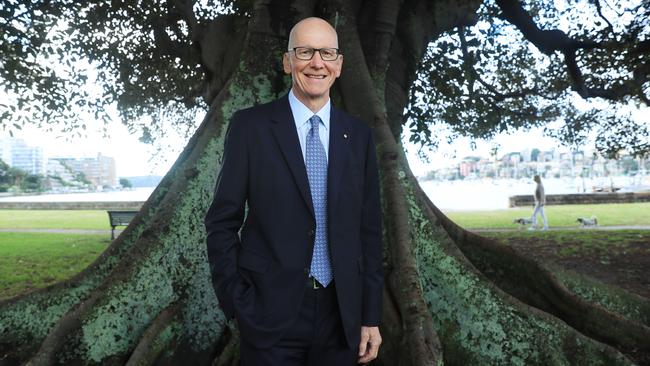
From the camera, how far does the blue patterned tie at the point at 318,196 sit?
1958 mm

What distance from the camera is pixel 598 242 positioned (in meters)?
11.7

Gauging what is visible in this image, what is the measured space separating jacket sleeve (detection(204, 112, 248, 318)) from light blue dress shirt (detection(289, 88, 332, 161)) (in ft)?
0.72

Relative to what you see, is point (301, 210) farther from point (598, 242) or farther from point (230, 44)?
point (598, 242)

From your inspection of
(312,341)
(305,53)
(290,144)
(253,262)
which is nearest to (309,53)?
(305,53)

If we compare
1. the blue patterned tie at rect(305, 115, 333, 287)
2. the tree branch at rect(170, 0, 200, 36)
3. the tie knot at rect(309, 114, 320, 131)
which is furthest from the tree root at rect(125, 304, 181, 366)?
the tree branch at rect(170, 0, 200, 36)

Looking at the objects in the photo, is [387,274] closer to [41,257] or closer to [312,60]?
[312,60]

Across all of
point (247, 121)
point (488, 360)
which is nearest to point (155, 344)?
point (247, 121)

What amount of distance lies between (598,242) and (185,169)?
10.8 meters

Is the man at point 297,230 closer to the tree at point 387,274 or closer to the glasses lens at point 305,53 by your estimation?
the glasses lens at point 305,53

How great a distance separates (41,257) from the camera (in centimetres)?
1098

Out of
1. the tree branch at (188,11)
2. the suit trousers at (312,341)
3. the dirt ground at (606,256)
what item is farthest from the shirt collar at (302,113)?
the dirt ground at (606,256)

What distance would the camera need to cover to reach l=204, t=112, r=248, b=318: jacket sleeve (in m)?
1.94

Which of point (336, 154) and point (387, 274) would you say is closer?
point (336, 154)

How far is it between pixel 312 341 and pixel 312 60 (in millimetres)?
1077
